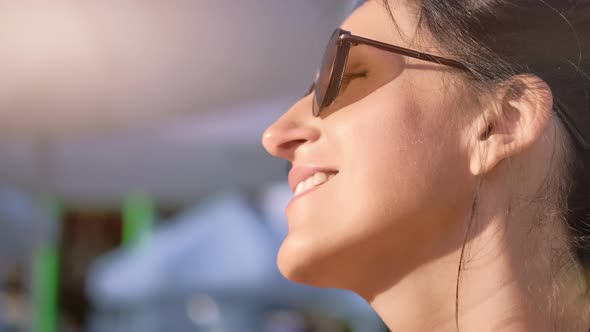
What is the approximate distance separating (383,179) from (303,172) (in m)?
0.15

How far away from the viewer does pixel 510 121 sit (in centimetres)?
94

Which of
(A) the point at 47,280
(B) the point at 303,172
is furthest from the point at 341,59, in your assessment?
(A) the point at 47,280

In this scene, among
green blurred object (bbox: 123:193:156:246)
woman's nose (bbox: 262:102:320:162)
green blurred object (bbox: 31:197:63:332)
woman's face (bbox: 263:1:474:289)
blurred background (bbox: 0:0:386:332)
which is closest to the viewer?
woman's face (bbox: 263:1:474:289)

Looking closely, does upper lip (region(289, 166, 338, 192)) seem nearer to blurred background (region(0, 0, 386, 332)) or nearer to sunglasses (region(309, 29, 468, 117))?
sunglasses (region(309, 29, 468, 117))

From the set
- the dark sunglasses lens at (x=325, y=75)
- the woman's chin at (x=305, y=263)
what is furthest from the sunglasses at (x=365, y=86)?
the woman's chin at (x=305, y=263)

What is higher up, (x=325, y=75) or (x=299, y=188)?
(x=325, y=75)

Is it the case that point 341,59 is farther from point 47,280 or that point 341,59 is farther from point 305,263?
point 47,280

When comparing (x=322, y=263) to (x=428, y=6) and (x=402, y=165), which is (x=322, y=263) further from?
(x=428, y=6)

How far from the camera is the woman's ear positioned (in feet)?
3.01

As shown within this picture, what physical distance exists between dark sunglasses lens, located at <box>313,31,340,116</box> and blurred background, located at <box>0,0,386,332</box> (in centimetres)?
108

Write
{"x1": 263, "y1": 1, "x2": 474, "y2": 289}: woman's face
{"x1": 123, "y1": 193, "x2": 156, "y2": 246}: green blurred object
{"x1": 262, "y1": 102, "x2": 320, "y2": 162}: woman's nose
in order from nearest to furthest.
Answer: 1. {"x1": 263, "y1": 1, "x2": 474, "y2": 289}: woman's face
2. {"x1": 262, "y1": 102, "x2": 320, "y2": 162}: woman's nose
3. {"x1": 123, "y1": 193, "x2": 156, "y2": 246}: green blurred object

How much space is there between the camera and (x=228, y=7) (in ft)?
9.71

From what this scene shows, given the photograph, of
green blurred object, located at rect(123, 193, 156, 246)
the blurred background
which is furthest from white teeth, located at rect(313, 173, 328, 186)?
green blurred object, located at rect(123, 193, 156, 246)

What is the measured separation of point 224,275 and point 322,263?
3.01m
